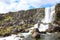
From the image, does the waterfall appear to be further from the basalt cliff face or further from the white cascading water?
the basalt cliff face

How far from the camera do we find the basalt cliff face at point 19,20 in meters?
6.74

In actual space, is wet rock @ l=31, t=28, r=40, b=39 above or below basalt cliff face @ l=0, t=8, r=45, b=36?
below

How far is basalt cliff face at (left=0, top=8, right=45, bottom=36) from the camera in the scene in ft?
22.1

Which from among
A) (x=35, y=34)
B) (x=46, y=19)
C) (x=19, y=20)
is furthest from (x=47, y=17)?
(x=19, y=20)

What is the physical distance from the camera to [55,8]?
22.3ft

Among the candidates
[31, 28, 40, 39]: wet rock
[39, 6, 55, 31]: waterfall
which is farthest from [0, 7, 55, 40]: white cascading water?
[31, 28, 40, 39]: wet rock

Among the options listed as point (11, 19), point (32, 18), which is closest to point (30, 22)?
point (32, 18)

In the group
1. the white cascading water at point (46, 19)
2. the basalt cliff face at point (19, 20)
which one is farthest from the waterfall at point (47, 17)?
the basalt cliff face at point (19, 20)

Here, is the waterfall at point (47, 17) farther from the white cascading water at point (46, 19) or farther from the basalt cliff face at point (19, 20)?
the basalt cliff face at point (19, 20)

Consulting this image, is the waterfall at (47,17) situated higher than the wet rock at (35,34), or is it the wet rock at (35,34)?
the waterfall at (47,17)

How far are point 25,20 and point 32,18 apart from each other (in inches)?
8.9

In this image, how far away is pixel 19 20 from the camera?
685cm

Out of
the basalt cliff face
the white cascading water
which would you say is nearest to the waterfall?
the white cascading water

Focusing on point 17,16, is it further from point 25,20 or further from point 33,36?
point 33,36
